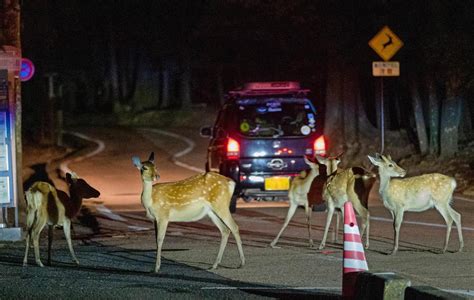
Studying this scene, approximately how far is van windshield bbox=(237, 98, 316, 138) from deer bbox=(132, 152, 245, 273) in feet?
21.2

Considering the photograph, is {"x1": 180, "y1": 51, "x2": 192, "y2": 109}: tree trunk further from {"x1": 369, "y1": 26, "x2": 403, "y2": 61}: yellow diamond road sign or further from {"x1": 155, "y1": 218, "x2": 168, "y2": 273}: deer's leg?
{"x1": 155, "y1": 218, "x2": 168, "y2": 273}: deer's leg

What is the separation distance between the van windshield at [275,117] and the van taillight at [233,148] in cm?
25

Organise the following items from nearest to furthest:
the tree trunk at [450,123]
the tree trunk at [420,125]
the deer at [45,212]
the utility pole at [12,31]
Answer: the deer at [45,212], the utility pole at [12,31], the tree trunk at [450,123], the tree trunk at [420,125]

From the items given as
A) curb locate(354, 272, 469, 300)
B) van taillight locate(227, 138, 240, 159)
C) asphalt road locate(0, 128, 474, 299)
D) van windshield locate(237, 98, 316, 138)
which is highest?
van windshield locate(237, 98, 316, 138)

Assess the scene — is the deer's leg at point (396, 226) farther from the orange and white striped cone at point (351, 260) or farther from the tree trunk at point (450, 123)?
the tree trunk at point (450, 123)

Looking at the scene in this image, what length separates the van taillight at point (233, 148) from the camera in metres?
19.5

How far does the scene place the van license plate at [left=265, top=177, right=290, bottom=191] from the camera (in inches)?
766

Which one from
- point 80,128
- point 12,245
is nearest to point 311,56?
point 80,128

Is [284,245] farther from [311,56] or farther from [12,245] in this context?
[311,56]

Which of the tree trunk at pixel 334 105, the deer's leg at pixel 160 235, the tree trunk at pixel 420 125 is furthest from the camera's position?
the tree trunk at pixel 334 105

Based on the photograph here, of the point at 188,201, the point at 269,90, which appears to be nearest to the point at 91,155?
the point at 269,90

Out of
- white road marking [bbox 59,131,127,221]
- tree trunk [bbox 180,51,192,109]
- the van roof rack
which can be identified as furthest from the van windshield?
tree trunk [bbox 180,51,192,109]

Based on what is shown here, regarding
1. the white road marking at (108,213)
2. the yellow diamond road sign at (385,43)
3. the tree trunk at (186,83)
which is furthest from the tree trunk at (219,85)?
the white road marking at (108,213)

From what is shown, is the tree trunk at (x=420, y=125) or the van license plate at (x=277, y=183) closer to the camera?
the van license plate at (x=277, y=183)
